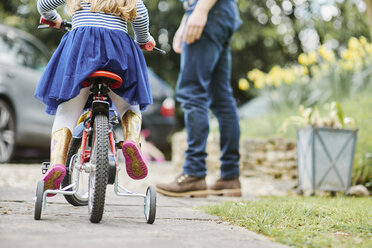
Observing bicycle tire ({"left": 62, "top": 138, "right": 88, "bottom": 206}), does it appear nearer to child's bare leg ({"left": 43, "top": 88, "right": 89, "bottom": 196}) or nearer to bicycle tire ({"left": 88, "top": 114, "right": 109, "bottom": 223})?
child's bare leg ({"left": 43, "top": 88, "right": 89, "bottom": 196})

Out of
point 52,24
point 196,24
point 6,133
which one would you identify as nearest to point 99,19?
point 52,24

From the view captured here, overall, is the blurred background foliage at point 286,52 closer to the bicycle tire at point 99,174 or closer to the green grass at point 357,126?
the green grass at point 357,126

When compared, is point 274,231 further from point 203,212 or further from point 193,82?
point 193,82

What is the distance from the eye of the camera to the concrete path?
1.66m

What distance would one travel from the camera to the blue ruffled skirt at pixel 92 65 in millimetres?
2158

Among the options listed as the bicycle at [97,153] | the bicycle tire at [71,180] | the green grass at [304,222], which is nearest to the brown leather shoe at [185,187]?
the green grass at [304,222]

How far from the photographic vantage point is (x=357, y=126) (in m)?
4.41

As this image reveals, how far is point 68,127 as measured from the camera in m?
2.30

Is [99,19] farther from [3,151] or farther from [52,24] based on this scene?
[3,151]

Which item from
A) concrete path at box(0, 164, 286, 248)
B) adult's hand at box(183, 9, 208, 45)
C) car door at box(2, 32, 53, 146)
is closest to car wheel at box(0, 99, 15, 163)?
car door at box(2, 32, 53, 146)

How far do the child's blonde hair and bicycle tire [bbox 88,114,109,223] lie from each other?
0.53 m

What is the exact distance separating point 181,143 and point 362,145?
2755 millimetres

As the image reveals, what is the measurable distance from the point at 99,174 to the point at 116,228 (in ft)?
0.73

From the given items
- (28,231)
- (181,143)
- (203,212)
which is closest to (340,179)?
Answer: (203,212)
